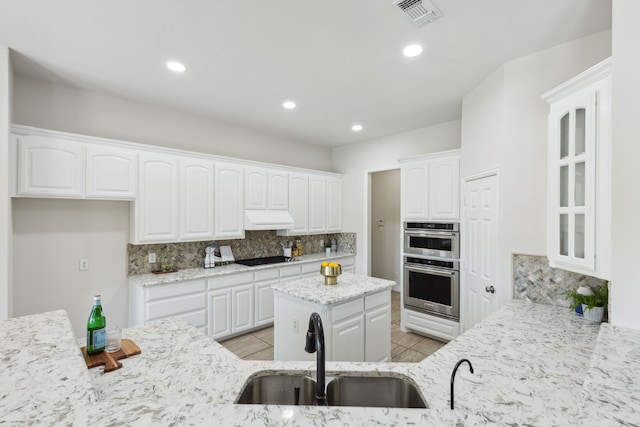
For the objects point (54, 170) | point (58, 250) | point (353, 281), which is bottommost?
point (353, 281)

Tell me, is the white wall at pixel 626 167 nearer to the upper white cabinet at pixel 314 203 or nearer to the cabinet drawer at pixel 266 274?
the cabinet drawer at pixel 266 274

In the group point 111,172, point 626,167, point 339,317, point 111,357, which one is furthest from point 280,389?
point 111,172

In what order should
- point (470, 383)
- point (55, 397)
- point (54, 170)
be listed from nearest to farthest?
point (55, 397) < point (470, 383) < point (54, 170)

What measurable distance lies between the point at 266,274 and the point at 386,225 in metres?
3.19

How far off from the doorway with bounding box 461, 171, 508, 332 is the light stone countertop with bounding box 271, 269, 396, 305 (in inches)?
37.7

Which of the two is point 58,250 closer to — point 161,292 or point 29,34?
point 161,292

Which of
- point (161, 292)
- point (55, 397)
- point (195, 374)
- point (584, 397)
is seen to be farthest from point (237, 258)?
point (584, 397)

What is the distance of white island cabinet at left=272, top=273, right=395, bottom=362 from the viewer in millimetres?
2428

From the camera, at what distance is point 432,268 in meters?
3.81

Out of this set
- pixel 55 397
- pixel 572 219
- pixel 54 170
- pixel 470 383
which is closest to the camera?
pixel 55 397

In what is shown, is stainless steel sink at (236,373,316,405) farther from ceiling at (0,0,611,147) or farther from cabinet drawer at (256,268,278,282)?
cabinet drawer at (256,268,278,282)

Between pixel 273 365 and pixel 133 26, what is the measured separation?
245 centimetres

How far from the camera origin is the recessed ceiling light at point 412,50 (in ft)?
7.87

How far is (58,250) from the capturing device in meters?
3.10
